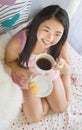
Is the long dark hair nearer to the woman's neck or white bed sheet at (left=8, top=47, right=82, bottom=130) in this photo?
the woman's neck

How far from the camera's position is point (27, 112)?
112cm

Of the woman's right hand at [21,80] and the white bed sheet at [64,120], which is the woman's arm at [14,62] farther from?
the white bed sheet at [64,120]

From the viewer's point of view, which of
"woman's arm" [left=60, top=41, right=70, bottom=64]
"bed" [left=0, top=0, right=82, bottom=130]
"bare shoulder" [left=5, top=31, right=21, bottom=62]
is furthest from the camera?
"woman's arm" [left=60, top=41, right=70, bottom=64]

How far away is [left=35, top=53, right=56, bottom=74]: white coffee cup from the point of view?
3.58ft

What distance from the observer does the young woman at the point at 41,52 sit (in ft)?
3.45

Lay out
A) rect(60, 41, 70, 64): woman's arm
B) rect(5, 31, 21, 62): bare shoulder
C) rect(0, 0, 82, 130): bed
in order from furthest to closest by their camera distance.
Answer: rect(60, 41, 70, 64): woman's arm → rect(5, 31, 21, 62): bare shoulder → rect(0, 0, 82, 130): bed

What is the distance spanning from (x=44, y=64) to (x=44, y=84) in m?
0.10

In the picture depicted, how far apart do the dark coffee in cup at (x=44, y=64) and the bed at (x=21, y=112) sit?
0.12m

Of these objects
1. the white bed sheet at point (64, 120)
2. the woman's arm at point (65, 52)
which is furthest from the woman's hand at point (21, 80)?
the woman's arm at point (65, 52)

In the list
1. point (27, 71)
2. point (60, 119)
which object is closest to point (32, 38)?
point (27, 71)

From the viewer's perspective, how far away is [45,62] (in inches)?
43.2

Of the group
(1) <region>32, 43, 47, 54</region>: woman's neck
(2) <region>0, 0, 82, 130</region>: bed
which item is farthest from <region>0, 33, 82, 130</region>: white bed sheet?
(1) <region>32, 43, 47, 54</region>: woman's neck

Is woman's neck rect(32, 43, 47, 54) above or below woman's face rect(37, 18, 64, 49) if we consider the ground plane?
below

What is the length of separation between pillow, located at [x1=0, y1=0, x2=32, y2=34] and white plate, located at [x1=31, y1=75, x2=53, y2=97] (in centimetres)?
25
